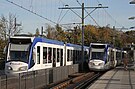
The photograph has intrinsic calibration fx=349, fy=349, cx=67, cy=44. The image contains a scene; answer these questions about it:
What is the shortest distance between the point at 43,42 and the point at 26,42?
236 centimetres

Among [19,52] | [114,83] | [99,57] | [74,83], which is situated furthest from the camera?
[99,57]

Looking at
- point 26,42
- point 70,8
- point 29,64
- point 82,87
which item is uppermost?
point 70,8

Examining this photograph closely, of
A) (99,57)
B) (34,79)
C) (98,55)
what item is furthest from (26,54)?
(98,55)

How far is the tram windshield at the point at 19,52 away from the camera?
2423 centimetres

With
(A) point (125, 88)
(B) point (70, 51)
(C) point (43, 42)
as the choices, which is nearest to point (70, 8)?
(B) point (70, 51)

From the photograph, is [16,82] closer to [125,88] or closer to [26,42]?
[125,88]

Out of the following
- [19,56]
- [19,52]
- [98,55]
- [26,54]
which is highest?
[98,55]

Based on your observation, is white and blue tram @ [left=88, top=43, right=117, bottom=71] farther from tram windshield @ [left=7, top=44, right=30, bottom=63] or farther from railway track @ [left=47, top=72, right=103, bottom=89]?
tram windshield @ [left=7, top=44, right=30, bottom=63]

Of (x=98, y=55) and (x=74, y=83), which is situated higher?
(x=98, y=55)

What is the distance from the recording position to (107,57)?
39.7 metres

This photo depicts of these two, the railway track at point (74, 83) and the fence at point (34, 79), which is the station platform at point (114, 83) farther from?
the fence at point (34, 79)

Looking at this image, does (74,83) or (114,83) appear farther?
(74,83)

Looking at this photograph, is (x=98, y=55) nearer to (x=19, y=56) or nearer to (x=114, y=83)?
(x=19, y=56)

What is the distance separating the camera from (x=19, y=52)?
24422mm
